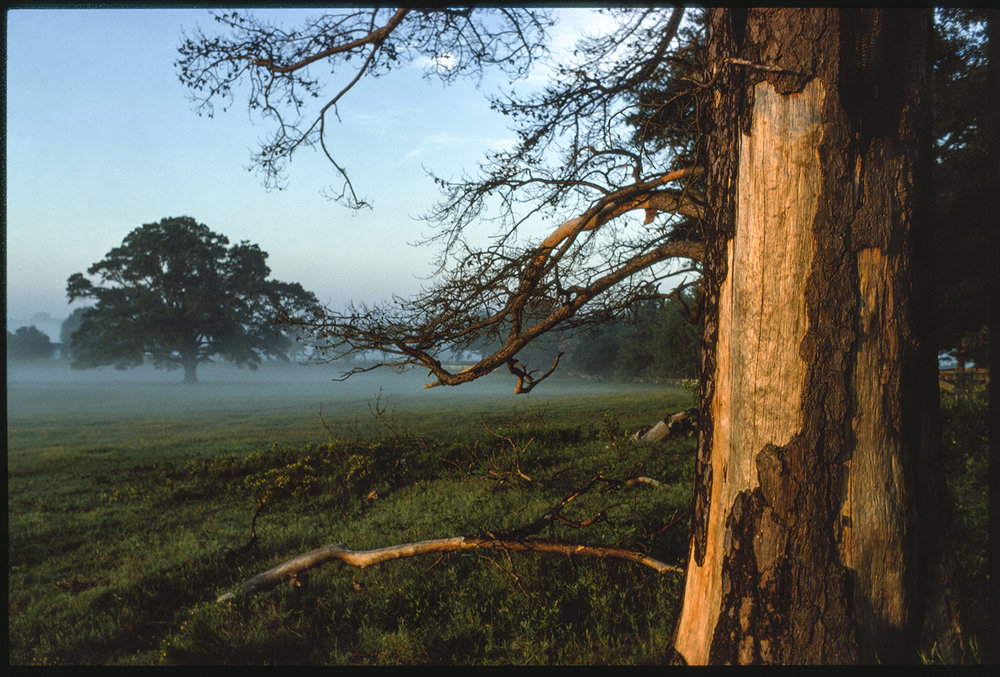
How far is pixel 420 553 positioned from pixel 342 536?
249 cm

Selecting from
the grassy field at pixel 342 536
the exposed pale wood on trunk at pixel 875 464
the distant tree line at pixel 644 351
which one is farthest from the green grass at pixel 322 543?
the distant tree line at pixel 644 351

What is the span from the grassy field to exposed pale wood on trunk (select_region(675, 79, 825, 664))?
1419 millimetres

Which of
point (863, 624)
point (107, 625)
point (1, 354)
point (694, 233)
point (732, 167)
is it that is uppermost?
point (694, 233)

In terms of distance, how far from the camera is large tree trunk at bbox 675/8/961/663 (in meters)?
2.64

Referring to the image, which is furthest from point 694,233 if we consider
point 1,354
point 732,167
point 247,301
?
point 247,301

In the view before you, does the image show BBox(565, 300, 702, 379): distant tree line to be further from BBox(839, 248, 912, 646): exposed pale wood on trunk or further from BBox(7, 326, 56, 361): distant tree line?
BBox(7, 326, 56, 361): distant tree line

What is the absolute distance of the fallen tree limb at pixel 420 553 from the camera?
4.45 meters

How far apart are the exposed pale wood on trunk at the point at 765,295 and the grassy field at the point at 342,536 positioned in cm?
142

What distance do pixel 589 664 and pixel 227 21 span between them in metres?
6.26

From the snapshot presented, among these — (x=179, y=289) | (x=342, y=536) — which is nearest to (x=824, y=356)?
(x=342, y=536)

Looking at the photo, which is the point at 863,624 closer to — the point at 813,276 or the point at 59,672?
the point at 813,276

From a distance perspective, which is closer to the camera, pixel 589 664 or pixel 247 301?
pixel 589 664

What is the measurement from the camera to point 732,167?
2.99 metres

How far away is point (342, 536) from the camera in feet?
22.0
